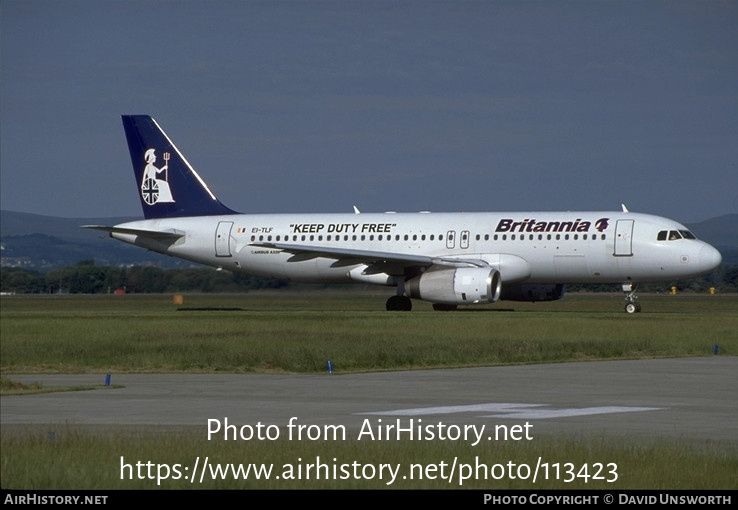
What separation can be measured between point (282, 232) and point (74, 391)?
3358 centimetres

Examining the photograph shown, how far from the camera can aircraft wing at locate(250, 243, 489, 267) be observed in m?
48.5

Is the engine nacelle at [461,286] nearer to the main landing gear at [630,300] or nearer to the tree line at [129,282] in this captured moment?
the main landing gear at [630,300]

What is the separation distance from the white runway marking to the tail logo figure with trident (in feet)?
131

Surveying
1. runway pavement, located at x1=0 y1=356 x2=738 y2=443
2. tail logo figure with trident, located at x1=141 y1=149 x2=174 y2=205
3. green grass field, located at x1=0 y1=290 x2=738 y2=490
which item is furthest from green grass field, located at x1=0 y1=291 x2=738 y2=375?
tail logo figure with trident, located at x1=141 y1=149 x2=174 y2=205

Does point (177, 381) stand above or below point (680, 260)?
below

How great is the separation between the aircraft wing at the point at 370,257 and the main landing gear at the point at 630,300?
5.38 metres

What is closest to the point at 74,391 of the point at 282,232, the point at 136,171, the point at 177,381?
the point at 177,381

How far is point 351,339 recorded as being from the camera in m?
32.2

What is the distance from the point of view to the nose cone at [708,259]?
1897 inches

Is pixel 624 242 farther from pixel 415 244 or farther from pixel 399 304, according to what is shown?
pixel 399 304

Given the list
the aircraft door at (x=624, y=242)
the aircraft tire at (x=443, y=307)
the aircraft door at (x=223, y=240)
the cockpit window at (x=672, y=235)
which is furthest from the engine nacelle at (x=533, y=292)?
the aircraft door at (x=223, y=240)

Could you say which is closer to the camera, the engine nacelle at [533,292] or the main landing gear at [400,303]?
the main landing gear at [400,303]

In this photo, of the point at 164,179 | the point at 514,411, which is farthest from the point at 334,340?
the point at 164,179
